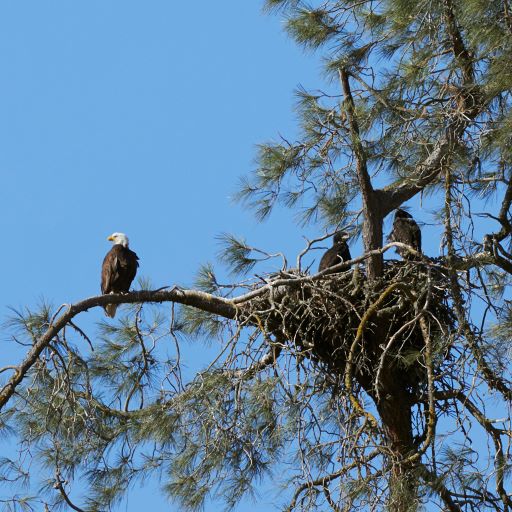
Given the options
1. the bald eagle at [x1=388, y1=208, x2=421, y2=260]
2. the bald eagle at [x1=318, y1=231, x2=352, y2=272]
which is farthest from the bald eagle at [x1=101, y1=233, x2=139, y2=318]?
the bald eagle at [x1=388, y1=208, x2=421, y2=260]

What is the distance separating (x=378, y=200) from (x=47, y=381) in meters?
2.06

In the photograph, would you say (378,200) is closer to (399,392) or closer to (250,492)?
(399,392)

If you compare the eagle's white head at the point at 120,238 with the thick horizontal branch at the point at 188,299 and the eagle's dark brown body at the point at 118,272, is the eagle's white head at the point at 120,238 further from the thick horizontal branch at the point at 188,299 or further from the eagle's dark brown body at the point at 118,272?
the thick horizontal branch at the point at 188,299

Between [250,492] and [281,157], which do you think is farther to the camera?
[281,157]

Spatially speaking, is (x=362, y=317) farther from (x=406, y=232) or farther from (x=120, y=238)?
(x=120, y=238)

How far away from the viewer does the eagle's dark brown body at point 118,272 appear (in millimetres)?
8578

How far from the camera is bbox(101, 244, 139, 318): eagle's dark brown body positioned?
8578 mm

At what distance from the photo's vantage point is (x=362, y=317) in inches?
294

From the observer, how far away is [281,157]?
26.3ft

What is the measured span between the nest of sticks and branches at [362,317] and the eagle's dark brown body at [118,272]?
3.90 ft

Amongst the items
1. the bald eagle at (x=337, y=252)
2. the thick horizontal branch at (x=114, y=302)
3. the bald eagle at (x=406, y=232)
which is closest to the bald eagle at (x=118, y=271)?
the thick horizontal branch at (x=114, y=302)

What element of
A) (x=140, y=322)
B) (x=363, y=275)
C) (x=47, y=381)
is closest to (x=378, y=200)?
(x=363, y=275)

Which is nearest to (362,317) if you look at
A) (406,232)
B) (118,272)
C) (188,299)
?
(188,299)

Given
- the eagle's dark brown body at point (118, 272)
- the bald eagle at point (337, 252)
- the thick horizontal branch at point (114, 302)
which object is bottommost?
the thick horizontal branch at point (114, 302)
